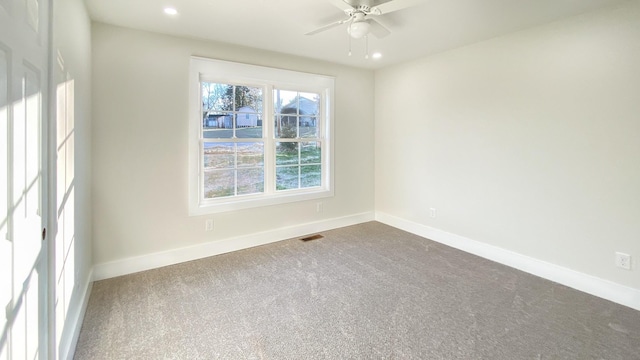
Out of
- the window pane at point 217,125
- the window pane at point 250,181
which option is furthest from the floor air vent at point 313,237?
the window pane at point 217,125

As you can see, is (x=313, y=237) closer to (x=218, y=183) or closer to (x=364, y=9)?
(x=218, y=183)

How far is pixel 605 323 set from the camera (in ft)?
7.32

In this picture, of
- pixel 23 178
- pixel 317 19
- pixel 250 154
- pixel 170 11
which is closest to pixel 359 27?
pixel 317 19

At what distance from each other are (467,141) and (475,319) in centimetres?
215

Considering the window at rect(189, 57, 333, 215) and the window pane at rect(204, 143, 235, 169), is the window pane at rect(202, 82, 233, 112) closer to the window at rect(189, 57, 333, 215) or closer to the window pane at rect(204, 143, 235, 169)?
the window at rect(189, 57, 333, 215)

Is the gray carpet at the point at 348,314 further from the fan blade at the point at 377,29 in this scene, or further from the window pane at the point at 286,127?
the fan blade at the point at 377,29

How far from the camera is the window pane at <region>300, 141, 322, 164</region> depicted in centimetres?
437

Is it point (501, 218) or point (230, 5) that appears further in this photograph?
point (501, 218)

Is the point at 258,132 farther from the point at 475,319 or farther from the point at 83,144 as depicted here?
the point at 475,319

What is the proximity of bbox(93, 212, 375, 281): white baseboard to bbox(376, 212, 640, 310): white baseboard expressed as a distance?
132cm

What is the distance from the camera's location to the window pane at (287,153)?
13.6 ft

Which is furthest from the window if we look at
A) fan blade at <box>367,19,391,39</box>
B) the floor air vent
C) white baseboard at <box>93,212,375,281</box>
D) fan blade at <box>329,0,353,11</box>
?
fan blade at <box>329,0,353,11</box>

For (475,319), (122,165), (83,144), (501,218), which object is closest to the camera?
(475,319)

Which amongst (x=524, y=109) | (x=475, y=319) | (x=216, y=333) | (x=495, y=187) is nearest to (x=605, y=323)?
(x=475, y=319)
